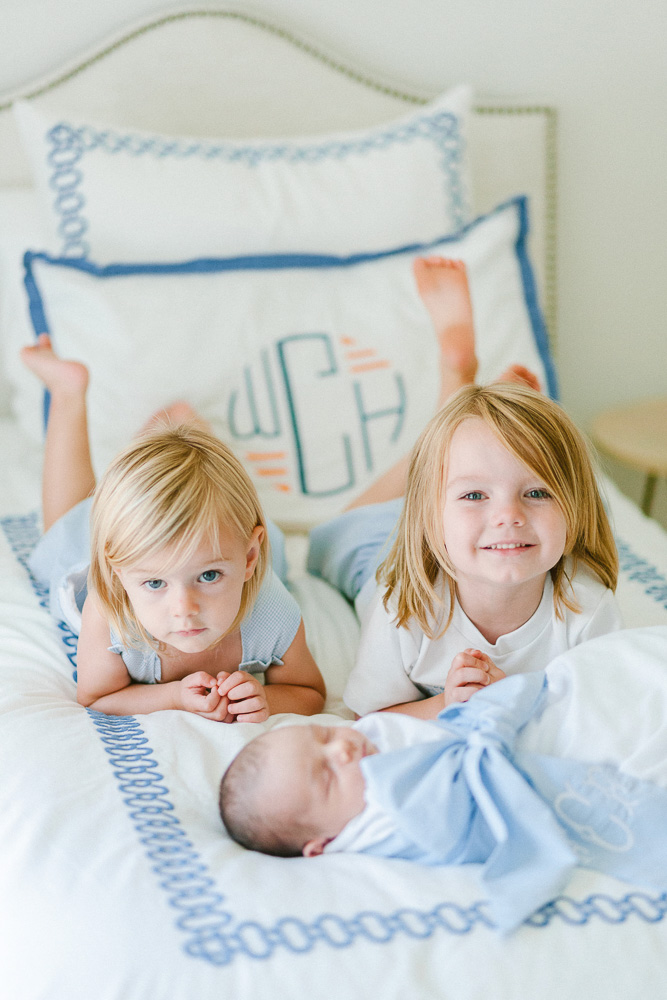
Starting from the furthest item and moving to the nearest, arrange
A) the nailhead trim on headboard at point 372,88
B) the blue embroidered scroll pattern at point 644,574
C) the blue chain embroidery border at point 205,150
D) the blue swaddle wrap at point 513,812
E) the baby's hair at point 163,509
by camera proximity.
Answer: the nailhead trim on headboard at point 372,88, the blue chain embroidery border at point 205,150, the blue embroidered scroll pattern at point 644,574, the baby's hair at point 163,509, the blue swaddle wrap at point 513,812

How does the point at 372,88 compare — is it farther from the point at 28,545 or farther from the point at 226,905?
the point at 226,905

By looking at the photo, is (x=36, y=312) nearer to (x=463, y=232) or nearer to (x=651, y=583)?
(x=463, y=232)

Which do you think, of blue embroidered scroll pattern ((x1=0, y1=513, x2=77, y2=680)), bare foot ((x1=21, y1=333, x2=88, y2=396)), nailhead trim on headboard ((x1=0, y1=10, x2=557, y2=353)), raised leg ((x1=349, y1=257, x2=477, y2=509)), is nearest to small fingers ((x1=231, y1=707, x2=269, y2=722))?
blue embroidered scroll pattern ((x1=0, y1=513, x2=77, y2=680))

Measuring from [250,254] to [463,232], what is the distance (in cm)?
40

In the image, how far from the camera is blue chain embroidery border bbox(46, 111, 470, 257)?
1.56m

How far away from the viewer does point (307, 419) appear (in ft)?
4.92

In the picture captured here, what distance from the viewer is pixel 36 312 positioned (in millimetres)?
1480

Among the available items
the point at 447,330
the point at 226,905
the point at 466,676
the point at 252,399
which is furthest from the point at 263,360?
the point at 226,905

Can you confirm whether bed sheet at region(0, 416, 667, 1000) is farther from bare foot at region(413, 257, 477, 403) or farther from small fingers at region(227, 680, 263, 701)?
bare foot at region(413, 257, 477, 403)

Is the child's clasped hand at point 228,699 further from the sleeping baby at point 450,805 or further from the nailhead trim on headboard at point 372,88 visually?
the nailhead trim on headboard at point 372,88

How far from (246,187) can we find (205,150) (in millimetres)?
102

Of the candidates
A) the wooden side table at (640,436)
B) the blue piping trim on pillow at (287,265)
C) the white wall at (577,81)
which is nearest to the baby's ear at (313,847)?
the blue piping trim on pillow at (287,265)

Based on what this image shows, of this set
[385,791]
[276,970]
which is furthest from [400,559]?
[276,970]

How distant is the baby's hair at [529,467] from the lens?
99 centimetres
